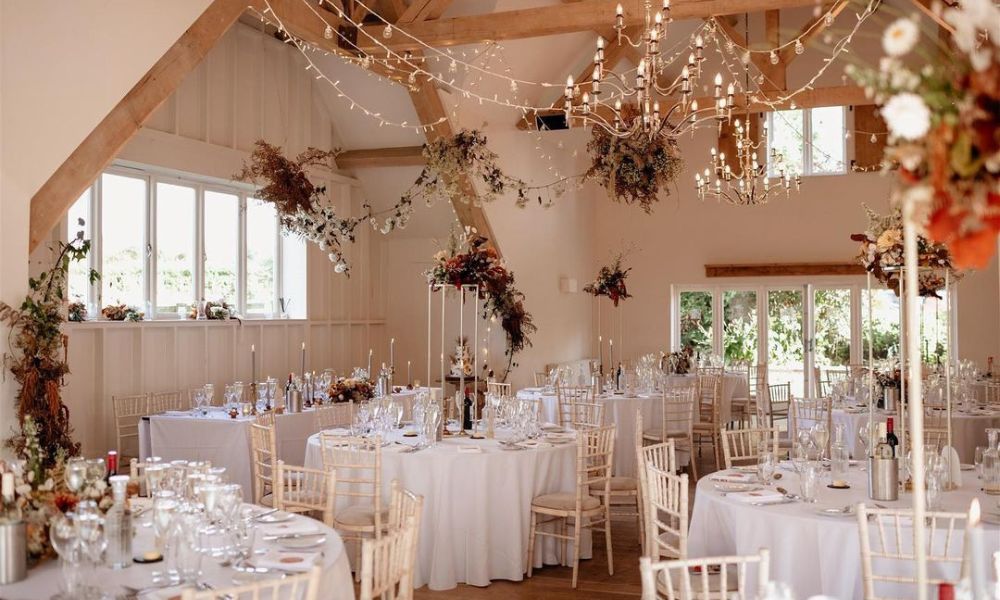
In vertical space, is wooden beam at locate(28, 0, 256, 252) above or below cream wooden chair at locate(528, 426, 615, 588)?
above

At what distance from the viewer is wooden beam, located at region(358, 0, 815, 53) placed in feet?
28.7

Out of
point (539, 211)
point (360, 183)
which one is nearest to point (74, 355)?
point (360, 183)

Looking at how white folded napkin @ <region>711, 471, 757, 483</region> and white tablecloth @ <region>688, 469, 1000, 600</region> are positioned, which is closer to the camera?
white tablecloth @ <region>688, 469, 1000, 600</region>

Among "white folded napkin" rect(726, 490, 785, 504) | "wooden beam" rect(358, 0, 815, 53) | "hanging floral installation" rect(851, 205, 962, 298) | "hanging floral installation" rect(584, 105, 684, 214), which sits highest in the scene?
"wooden beam" rect(358, 0, 815, 53)

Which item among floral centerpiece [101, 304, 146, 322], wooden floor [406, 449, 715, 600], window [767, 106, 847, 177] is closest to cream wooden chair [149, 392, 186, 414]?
floral centerpiece [101, 304, 146, 322]

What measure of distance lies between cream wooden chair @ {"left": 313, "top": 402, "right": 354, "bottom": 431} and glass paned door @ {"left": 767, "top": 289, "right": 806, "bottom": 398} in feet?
31.1

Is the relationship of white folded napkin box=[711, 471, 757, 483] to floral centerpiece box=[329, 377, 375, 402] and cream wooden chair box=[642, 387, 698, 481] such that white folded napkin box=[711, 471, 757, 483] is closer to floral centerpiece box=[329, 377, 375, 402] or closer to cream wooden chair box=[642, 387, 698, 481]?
cream wooden chair box=[642, 387, 698, 481]

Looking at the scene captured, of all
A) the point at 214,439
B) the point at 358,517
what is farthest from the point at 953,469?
the point at 214,439

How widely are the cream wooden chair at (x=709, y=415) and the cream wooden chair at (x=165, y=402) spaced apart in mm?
5464

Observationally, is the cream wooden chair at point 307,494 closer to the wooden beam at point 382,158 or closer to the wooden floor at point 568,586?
the wooden floor at point 568,586

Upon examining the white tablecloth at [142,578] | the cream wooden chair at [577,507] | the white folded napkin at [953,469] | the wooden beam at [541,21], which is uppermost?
the wooden beam at [541,21]

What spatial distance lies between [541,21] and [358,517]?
567 cm

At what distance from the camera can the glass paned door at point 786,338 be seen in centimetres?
1589

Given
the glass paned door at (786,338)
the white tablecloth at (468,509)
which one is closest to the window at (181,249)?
the white tablecloth at (468,509)
